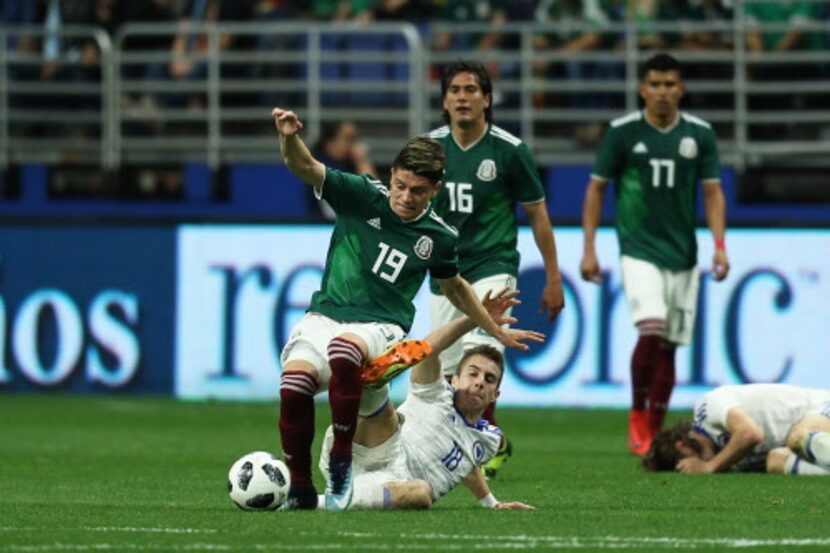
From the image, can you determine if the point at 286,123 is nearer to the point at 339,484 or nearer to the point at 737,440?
the point at 339,484

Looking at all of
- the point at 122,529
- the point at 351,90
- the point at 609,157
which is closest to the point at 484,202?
the point at 609,157

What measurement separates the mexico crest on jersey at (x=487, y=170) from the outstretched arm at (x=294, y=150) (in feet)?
8.00

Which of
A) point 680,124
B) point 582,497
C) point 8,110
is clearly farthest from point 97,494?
point 8,110

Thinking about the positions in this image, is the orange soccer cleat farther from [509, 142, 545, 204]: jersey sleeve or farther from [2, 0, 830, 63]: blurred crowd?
[2, 0, 830, 63]: blurred crowd

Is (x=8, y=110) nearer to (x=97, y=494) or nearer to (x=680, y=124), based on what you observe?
(x=680, y=124)

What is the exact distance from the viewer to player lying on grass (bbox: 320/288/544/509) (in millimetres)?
9758

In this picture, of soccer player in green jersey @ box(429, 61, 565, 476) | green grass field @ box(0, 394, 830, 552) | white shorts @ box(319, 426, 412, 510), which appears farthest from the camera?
soccer player in green jersey @ box(429, 61, 565, 476)

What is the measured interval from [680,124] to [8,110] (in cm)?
909

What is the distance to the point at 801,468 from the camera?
485 inches

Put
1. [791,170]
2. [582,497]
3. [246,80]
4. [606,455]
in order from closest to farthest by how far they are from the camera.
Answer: [582,497], [606,455], [791,170], [246,80]

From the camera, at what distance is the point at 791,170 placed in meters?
19.0

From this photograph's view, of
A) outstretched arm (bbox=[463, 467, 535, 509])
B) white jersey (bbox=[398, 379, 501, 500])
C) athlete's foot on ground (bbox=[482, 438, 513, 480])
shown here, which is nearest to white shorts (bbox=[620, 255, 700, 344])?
athlete's foot on ground (bbox=[482, 438, 513, 480])

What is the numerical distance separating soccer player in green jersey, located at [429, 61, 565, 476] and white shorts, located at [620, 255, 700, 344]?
2.13m

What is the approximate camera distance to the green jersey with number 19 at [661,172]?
46.8 ft
